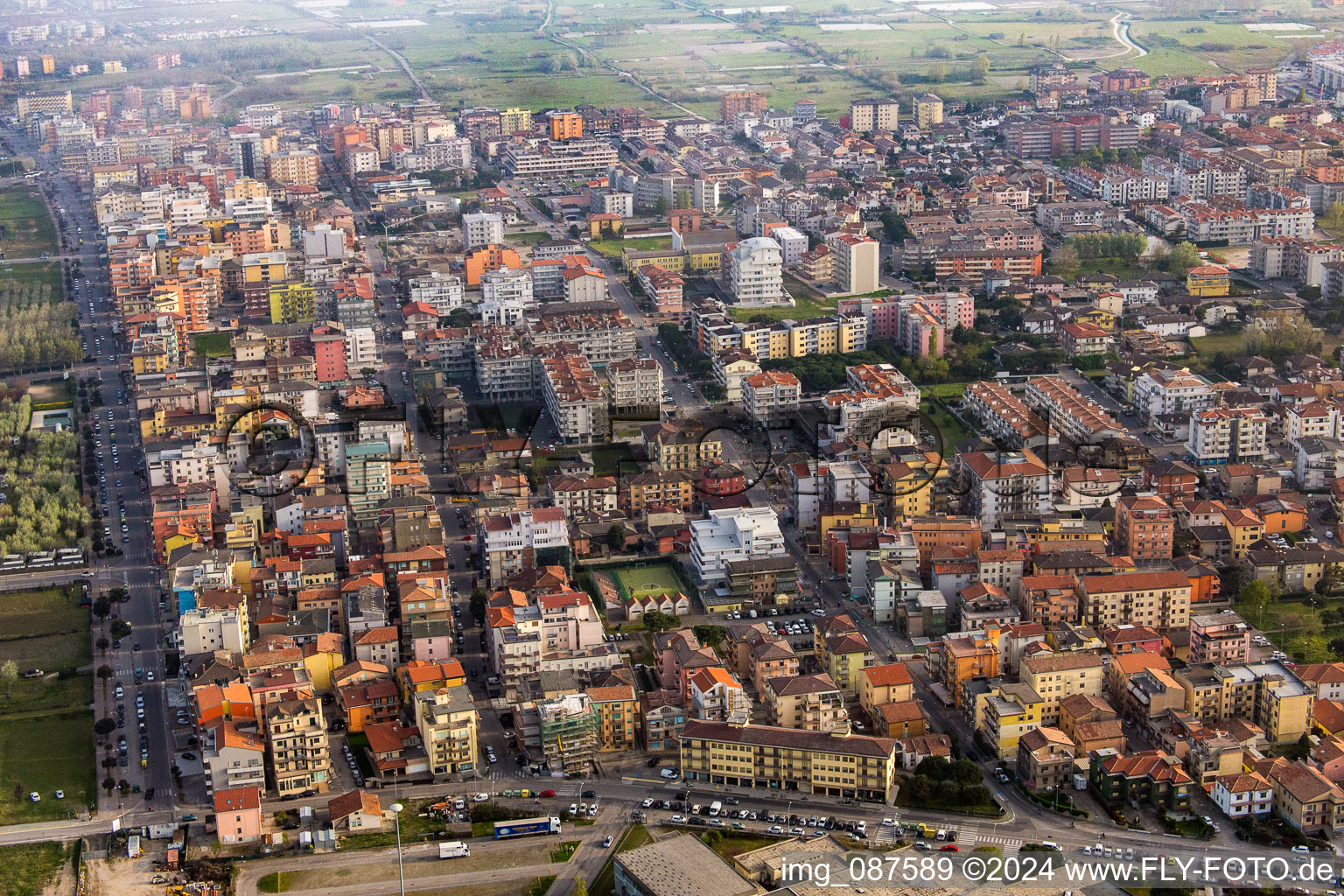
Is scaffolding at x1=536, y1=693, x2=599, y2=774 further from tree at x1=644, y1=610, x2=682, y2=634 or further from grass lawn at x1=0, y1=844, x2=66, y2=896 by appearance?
grass lawn at x1=0, y1=844, x2=66, y2=896

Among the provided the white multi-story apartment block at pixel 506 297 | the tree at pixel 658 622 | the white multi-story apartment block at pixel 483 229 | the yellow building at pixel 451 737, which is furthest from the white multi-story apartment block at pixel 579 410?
the white multi-story apartment block at pixel 483 229

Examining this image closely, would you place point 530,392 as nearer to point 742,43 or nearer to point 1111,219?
point 1111,219

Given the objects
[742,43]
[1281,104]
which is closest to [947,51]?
[742,43]

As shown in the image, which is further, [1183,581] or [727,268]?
[727,268]

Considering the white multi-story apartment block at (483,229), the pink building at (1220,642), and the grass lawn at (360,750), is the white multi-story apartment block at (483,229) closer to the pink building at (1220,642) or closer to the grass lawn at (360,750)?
the grass lawn at (360,750)

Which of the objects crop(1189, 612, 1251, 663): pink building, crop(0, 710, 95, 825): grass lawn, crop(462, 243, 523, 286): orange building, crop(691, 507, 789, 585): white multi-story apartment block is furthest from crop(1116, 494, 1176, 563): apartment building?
crop(462, 243, 523, 286): orange building
